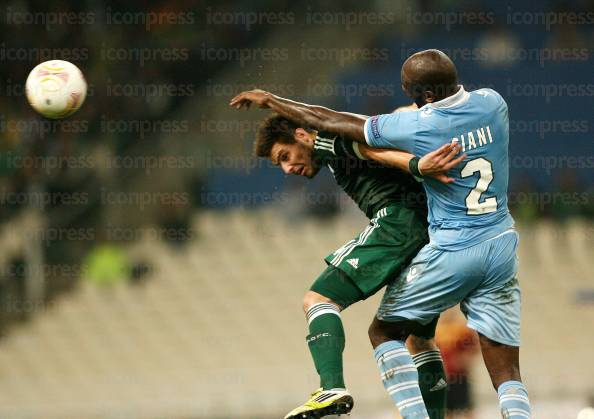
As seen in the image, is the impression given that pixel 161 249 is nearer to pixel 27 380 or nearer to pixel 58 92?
pixel 27 380

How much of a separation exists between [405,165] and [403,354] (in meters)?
1.09

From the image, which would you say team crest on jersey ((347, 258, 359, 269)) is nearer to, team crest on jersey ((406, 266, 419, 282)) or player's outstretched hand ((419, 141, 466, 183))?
team crest on jersey ((406, 266, 419, 282))

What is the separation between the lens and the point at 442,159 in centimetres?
545

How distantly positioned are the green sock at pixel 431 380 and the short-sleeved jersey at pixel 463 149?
2.94 ft

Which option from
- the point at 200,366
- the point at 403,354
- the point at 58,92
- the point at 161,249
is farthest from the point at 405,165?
the point at 161,249

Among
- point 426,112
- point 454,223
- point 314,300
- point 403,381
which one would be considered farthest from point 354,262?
point 426,112

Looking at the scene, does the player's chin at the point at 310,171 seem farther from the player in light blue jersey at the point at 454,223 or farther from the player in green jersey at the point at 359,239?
the player in light blue jersey at the point at 454,223

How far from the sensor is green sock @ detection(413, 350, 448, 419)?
6.22 meters

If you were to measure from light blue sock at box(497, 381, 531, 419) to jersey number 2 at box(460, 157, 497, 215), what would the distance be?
0.97m

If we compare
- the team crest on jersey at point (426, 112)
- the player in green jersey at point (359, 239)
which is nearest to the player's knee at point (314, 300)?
the player in green jersey at point (359, 239)

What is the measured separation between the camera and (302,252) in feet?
46.7

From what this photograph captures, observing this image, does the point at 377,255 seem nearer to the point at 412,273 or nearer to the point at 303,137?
the point at 412,273

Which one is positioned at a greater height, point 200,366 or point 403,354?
point 403,354

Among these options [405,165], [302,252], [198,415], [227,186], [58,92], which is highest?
[58,92]
